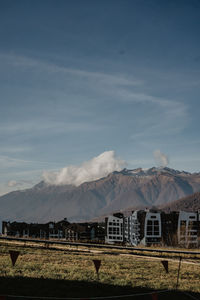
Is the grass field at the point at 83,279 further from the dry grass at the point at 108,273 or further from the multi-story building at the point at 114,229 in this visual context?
the multi-story building at the point at 114,229

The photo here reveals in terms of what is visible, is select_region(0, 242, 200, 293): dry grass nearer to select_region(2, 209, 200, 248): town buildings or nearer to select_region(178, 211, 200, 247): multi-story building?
select_region(2, 209, 200, 248): town buildings

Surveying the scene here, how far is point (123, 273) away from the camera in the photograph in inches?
899

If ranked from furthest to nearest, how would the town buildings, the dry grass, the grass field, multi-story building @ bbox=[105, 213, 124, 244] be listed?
multi-story building @ bbox=[105, 213, 124, 244]
the town buildings
the dry grass
the grass field

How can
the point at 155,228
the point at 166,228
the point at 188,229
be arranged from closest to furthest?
the point at 188,229
the point at 166,228
the point at 155,228

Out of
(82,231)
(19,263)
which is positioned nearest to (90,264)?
(19,263)

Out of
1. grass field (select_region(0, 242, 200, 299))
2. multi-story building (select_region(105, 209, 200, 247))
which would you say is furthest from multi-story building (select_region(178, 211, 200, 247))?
grass field (select_region(0, 242, 200, 299))

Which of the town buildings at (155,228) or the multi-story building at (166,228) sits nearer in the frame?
the multi-story building at (166,228)

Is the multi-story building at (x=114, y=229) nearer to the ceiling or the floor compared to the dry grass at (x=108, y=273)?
nearer to the floor

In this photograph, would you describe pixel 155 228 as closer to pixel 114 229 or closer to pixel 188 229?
pixel 188 229

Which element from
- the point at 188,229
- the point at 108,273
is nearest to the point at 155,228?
the point at 188,229

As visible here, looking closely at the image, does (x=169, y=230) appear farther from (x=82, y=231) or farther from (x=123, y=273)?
(x=123, y=273)

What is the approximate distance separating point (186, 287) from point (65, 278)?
723 centimetres

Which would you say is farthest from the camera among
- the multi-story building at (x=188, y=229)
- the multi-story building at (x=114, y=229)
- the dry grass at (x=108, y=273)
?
the multi-story building at (x=114, y=229)

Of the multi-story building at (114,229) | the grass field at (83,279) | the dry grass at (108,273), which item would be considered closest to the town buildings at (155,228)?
the multi-story building at (114,229)
